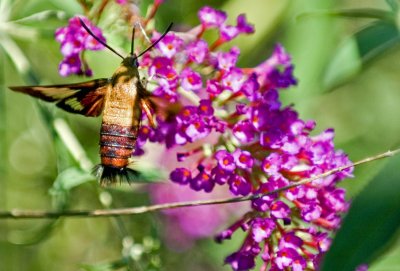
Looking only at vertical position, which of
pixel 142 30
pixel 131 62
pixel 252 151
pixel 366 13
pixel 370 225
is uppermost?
pixel 366 13

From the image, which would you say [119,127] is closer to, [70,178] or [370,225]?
[70,178]

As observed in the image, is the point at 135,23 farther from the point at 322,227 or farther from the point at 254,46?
the point at 254,46

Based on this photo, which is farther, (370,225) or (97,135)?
(97,135)

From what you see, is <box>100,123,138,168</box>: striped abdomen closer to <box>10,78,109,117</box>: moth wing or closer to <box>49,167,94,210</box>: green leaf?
<box>10,78,109,117</box>: moth wing

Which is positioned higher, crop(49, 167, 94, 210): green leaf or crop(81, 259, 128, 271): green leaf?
crop(49, 167, 94, 210): green leaf

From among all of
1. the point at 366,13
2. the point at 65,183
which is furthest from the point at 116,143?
the point at 366,13

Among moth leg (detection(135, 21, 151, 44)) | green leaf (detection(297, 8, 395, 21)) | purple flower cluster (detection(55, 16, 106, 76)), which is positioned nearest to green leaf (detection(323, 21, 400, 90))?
green leaf (detection(297, 8, 395, 21))
